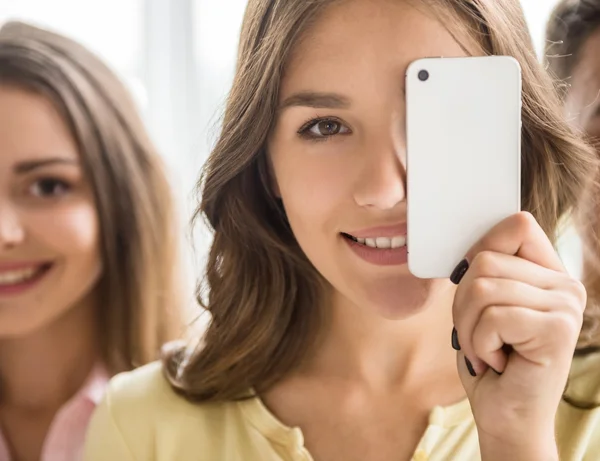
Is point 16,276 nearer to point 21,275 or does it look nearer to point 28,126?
point 21,275

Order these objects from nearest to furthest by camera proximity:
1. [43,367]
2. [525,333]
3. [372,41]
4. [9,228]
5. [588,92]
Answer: [525,333]
[372,41]
[588,92]
[9,228]
[43,367]

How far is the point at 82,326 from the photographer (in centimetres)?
123

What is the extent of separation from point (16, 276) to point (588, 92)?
81 centimetres

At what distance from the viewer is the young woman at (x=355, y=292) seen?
0.65 metres

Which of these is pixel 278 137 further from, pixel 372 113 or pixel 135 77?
pixel 135 77

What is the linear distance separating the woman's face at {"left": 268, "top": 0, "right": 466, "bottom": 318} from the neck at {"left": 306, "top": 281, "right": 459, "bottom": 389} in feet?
0.32

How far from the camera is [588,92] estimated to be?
3.16ft

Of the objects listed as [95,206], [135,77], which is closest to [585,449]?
[95,206]

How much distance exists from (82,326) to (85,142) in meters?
0.29

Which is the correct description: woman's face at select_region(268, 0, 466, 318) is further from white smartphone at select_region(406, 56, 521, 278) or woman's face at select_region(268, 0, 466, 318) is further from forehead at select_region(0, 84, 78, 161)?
forehead at select_region(0, 84, 78, 161)

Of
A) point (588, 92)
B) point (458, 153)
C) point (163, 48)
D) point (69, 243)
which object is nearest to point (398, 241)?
point (458, 153)

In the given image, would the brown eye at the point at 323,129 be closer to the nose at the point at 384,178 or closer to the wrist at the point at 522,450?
the nose at the point at 384,178

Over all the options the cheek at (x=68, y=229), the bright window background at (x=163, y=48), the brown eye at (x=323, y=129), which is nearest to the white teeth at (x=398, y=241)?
the brown eye at (x=323, y=129)

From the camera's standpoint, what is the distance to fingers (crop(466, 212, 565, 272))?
0.64 metres
